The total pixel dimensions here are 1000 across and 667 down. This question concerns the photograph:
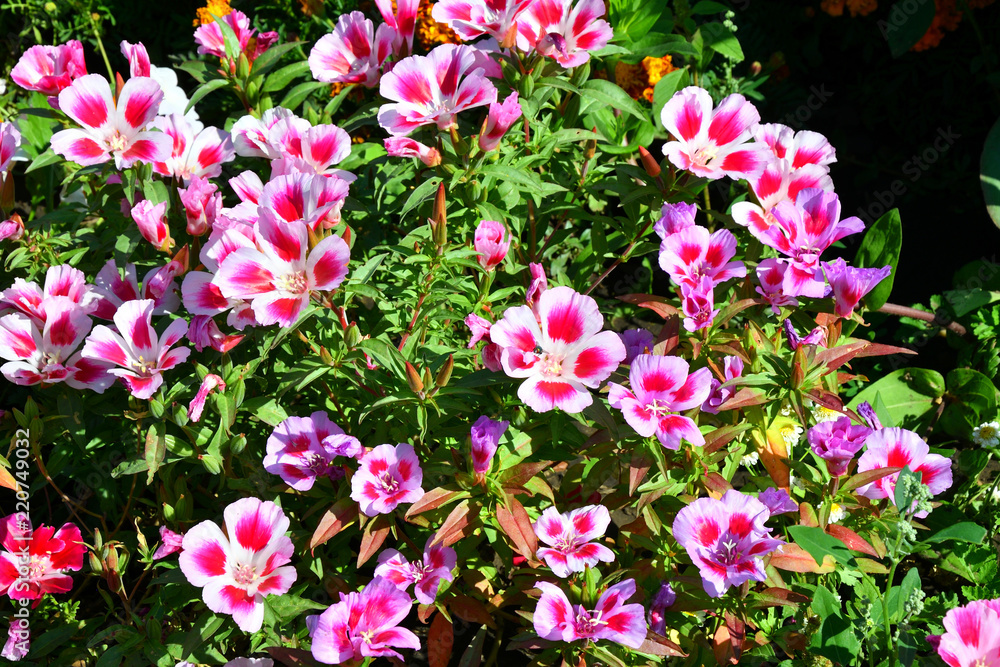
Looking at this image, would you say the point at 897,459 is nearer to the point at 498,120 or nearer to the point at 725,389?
the point at 725,389

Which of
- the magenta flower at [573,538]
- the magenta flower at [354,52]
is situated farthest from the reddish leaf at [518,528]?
the magenta flower at [354,52]

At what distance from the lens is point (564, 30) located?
7.21 ft

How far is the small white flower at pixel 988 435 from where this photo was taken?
8.91 ft

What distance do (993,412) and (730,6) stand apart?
7.45 ft

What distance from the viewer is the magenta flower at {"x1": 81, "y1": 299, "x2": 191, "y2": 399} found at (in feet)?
6.21

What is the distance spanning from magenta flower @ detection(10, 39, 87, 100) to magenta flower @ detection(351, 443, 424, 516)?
1406 millimetres

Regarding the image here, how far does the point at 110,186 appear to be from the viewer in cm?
238

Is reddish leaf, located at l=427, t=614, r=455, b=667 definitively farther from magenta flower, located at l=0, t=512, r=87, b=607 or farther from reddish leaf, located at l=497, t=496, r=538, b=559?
magenta flower, located at l=0, t=512, r=87, b=607

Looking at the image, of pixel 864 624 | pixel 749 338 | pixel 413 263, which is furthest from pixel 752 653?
pixel 413 263

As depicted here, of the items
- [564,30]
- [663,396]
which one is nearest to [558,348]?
[663,396]

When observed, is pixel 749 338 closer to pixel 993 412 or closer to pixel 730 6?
pixel 993 412

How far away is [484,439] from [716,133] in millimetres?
992

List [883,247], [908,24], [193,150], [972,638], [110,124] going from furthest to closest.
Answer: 1. [908,24]
2. [883,247]
3. [193,150]
4. [110,124]
5. [972,638]

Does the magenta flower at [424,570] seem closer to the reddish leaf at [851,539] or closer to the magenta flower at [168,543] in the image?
the magenta flower at [168,543]
